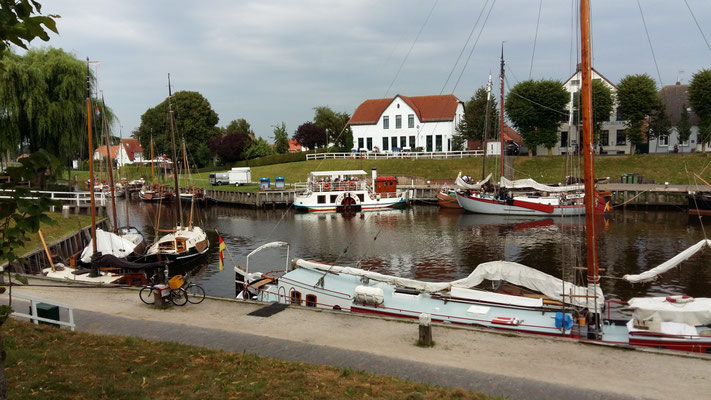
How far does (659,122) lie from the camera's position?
65812 millimetres

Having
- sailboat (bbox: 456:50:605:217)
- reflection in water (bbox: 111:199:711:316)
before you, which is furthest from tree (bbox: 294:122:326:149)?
sailboat (bbox: 456:50:605:217)

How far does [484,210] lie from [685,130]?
32505 mm

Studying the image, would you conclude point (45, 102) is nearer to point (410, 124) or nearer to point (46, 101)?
point (46, 101)

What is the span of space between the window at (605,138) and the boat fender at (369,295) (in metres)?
67.4

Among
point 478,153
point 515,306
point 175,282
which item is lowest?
point 515,306

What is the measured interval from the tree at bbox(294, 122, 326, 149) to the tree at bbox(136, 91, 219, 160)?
66.8 ft

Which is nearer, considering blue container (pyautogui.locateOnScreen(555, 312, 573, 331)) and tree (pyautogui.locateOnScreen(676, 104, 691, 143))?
blue container (pyautogui.locateOnScreen(555, 312, 573, 331))

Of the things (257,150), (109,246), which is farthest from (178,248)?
(257,150)

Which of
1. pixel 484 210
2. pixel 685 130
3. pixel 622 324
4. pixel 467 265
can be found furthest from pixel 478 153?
pixel 622 324

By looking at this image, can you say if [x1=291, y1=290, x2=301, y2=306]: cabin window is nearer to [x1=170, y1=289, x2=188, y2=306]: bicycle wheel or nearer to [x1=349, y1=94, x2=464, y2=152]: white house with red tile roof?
[x1=170, y1=289, x2=188, y2=306]: bicycle wheel

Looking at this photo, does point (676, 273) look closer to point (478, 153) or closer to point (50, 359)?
point (50, 359)

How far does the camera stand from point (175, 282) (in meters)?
16.8

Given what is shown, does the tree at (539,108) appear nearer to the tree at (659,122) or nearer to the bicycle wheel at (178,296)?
the tree at (659,122)

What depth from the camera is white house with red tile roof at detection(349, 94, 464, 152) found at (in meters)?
83.8
